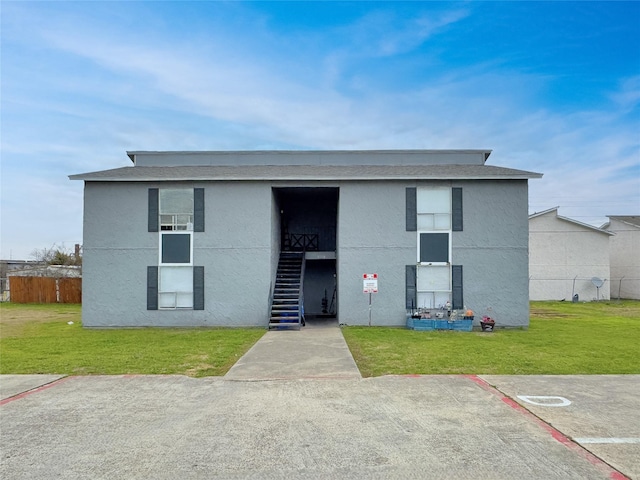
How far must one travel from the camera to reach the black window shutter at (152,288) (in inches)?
571

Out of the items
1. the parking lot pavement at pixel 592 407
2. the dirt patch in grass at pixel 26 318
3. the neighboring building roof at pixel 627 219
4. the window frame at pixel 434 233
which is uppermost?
the neighboring building roof at pixel 627 219

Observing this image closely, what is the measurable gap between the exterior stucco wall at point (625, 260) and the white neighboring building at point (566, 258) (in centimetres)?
318

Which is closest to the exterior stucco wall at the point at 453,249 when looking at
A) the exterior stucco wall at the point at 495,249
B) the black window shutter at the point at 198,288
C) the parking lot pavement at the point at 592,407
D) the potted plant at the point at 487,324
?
the exterior stucco wall at the point at 495,249

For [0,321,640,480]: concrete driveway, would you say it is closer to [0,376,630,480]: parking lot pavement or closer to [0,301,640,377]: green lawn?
[0,376,630,480]: parking lot pavement

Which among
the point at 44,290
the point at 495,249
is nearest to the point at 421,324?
the point at 495,249

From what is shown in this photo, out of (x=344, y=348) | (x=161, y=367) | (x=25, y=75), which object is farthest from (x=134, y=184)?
(x=344, y=348)

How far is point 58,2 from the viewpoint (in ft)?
38.4

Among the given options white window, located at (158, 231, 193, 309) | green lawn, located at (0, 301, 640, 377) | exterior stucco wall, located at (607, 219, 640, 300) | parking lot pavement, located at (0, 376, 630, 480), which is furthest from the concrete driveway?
exterior stucco wall, located at (607, 219, 640, 300)

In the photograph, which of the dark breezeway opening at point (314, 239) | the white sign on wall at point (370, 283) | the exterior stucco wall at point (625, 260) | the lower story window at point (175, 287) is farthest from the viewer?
the exterior stucco wall at point (625, 260)

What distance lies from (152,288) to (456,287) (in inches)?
405

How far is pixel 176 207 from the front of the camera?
48.6ft

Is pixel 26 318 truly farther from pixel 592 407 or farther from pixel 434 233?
pixel 592 407

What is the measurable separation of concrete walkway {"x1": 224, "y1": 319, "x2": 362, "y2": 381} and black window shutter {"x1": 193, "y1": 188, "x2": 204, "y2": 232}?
4.53 metres

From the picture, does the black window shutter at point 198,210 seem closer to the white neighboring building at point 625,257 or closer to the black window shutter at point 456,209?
the black window shutter at point 456,209
